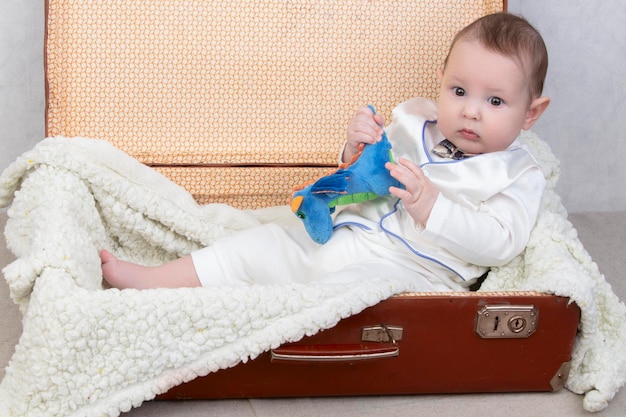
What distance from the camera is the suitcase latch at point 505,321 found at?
116 cm

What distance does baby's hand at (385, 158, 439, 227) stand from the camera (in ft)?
4.00

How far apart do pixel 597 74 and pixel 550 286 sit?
888mm

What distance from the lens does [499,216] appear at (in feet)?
4.23

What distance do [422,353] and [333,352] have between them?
131mm

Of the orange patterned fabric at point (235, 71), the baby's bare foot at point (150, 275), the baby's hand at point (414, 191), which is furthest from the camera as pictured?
the orange patterned fabric at point (235, 71)

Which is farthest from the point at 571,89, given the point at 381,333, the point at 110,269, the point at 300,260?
the point at 110,269

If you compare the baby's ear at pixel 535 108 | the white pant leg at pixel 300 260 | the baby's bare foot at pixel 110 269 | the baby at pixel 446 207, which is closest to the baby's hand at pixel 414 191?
the baby at pixel 446 207

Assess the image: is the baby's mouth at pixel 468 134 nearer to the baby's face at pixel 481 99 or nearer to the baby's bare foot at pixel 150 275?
the baby's face at pixel 481 99

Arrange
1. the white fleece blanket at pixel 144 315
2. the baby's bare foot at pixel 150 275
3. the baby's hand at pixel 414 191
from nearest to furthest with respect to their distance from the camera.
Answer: the white fleece blanket at pixel 144 315
the baby's hand at pixel 414 191
the baby's bare foot at pixel 150 275

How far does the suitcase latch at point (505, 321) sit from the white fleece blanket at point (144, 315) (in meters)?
0.04

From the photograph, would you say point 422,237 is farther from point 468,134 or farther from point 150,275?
point 150,275

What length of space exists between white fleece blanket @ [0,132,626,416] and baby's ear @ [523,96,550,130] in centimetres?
15

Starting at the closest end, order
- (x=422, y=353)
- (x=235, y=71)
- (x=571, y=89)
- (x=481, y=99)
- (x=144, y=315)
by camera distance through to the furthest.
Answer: (x=144, y=315) → (x=422, y=353) → (x=481, y=99) → (x=235, y=71) → (x=571, y=89)

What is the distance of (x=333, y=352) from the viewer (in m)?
1.14
